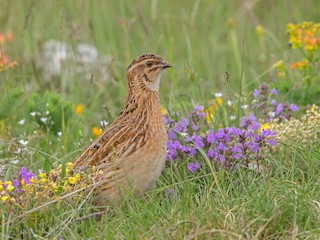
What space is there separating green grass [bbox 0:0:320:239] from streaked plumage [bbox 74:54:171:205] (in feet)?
0.47

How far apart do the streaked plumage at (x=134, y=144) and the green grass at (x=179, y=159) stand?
144mm

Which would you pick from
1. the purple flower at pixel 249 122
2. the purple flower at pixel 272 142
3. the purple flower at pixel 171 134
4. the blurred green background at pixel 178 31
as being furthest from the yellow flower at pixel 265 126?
the blurred green background at pixel 178 31

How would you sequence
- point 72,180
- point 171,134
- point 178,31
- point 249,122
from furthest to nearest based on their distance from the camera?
point 178,31 → point 249,122 → point 171,134 → point 72,180

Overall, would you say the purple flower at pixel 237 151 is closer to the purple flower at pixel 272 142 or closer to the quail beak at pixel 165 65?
the purple flower at pixel 272 142

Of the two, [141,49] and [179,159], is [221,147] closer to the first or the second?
[179,159]

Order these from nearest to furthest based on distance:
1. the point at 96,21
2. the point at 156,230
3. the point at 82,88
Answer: the point at 156,230 < the point at 82,88 < the point at 96,21

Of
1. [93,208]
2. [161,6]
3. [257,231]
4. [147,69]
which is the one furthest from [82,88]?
[257,231]

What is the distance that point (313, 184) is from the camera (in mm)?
5523

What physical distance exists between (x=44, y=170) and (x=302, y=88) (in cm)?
245

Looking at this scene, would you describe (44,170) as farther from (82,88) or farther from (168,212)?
(82,88)

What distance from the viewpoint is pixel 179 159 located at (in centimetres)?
618

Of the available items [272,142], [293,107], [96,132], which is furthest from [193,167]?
[96,132]

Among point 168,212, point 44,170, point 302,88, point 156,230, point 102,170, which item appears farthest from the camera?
point 302,88

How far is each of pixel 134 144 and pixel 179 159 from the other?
534 millimetres
